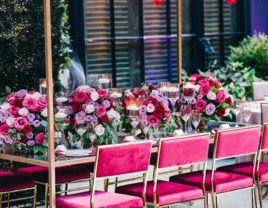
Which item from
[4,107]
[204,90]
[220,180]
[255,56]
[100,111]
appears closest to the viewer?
[4,107]

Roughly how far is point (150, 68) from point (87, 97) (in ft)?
18.6

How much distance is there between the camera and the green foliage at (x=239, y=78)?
9.16 meters

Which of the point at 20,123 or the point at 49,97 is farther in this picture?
the point at 20,123

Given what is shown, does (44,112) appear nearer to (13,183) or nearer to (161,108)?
(13,183)

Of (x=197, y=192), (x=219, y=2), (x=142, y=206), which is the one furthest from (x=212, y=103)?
(x=219, y=2)

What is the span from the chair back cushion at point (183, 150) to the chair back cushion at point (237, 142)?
153 millimetres

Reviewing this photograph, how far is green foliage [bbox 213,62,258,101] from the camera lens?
916cm

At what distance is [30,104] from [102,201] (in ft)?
2.95

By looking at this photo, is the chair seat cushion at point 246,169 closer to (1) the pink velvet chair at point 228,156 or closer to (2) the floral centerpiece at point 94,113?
(1) the pink velvet chair at point 228,156

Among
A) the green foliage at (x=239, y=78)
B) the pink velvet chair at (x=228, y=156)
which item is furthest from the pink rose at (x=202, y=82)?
the green foliage at (x=239, y=78)

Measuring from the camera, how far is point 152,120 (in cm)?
466

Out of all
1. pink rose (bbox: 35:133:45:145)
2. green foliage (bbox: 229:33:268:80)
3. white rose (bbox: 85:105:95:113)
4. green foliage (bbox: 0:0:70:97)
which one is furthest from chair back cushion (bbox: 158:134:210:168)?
green foliage (bbox: 229:33:268:80)

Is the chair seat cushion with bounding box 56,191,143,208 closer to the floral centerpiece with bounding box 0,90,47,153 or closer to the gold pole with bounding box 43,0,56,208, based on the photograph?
the gold pole with bounding box 43,0,56,208

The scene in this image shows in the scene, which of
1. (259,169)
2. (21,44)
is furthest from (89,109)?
(21,44)
